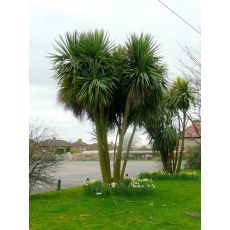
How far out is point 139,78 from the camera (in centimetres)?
820

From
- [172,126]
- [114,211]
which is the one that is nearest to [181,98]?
[172,126]

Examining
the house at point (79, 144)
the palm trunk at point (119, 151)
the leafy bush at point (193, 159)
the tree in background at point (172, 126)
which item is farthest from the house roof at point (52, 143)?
the leafy bush at point (193, 159)

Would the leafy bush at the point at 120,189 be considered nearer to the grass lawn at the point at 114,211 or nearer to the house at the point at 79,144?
the grass lawn at the point at 114,211

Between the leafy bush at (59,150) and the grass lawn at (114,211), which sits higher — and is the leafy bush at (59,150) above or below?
above

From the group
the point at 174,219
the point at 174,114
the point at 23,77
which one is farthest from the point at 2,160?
the point at 174,114

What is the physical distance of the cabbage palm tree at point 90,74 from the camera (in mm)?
8102

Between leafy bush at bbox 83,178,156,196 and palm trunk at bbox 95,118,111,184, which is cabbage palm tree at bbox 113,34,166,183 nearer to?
palm trunk at bbox 95,118,111,184

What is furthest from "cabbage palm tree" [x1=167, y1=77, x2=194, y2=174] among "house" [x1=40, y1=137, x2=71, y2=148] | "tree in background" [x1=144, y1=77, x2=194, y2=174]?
"house" [x1=40, y1=137, x2=71, y2=148]

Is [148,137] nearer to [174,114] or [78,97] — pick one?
[174,114]

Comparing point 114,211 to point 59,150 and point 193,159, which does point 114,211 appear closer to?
point 59,150

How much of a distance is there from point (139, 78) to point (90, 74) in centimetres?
117

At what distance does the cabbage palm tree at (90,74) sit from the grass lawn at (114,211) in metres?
1.43

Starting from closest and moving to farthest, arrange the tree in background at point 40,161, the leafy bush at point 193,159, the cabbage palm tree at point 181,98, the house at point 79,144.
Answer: the tree in background at point 40,161 < the house at point 79,144 < the cabbage palm tree at point 181,98 < the leafy bush at point 193,159

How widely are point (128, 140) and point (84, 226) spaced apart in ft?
13.0
